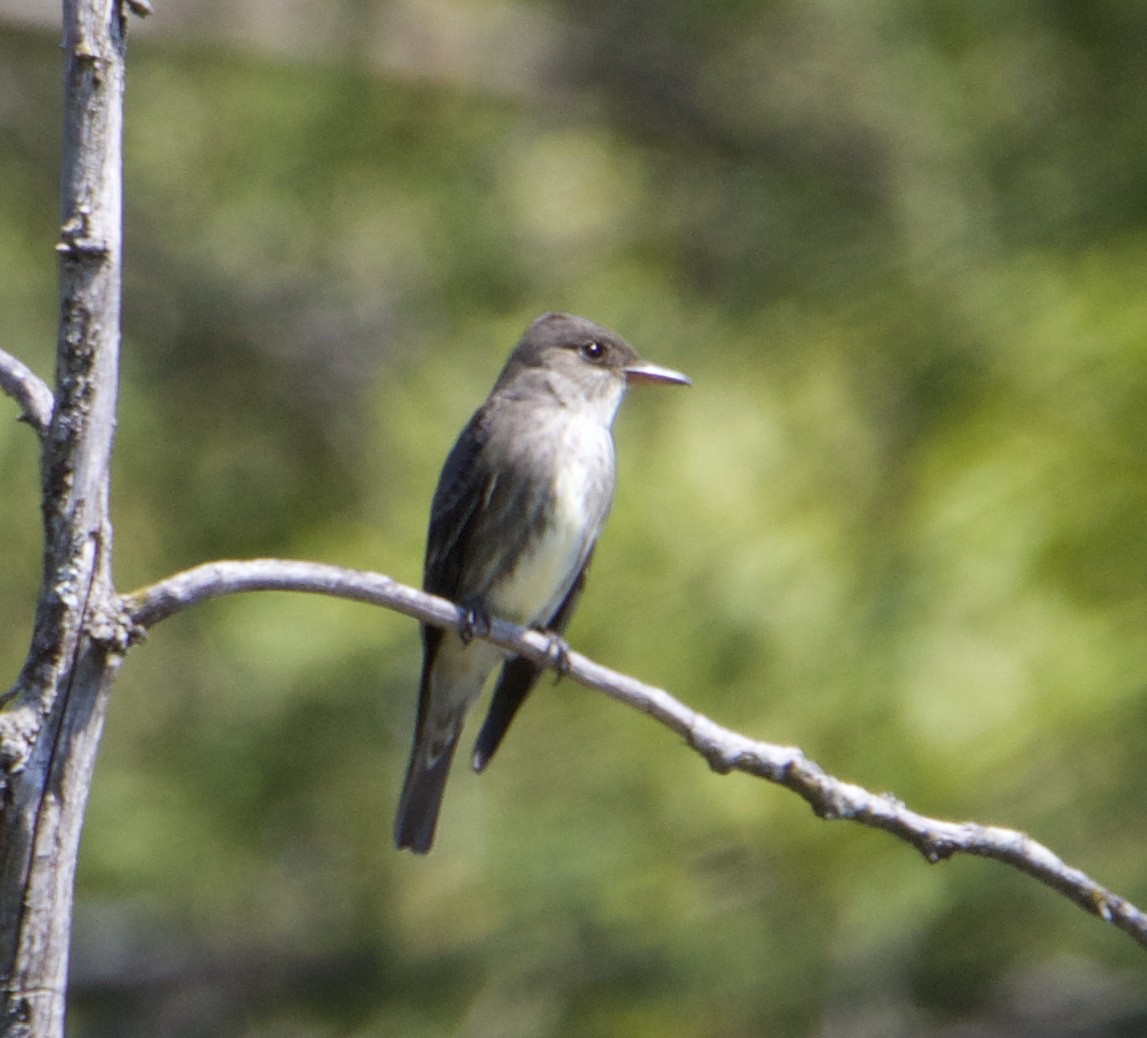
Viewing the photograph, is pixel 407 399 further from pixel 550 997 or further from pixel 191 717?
pixel 550 997

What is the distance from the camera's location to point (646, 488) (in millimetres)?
4953

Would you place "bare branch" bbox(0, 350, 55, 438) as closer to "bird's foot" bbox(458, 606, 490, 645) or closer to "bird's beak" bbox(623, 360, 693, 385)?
"bird's foot" bbox(458, 606, 490, 645)

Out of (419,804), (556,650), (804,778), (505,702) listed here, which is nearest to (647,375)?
(505,702)

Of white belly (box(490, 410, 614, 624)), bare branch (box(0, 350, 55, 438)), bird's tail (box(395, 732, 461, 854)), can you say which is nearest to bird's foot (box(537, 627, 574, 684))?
white belly (box(490, 410, 614, 624))

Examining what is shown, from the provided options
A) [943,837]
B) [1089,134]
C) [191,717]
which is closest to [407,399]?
[191,717]

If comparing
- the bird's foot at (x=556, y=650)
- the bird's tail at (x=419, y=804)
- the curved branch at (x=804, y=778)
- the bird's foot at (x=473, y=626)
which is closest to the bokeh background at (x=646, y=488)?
the bird's tail at (x=419, y=804)

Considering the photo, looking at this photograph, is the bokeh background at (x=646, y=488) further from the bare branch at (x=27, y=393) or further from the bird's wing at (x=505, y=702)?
the bare branch at (x=27, y=393)

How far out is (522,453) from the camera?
13.6 feet

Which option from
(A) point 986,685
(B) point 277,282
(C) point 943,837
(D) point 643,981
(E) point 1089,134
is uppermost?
(B) point 277,282

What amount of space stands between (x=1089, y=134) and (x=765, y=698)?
2170mm

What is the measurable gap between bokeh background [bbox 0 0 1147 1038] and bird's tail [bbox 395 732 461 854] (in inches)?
24.3

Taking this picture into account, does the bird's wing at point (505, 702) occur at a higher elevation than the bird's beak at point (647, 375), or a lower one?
lower

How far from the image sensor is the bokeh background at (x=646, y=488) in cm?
423

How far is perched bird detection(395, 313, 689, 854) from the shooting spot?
13.5 ft
